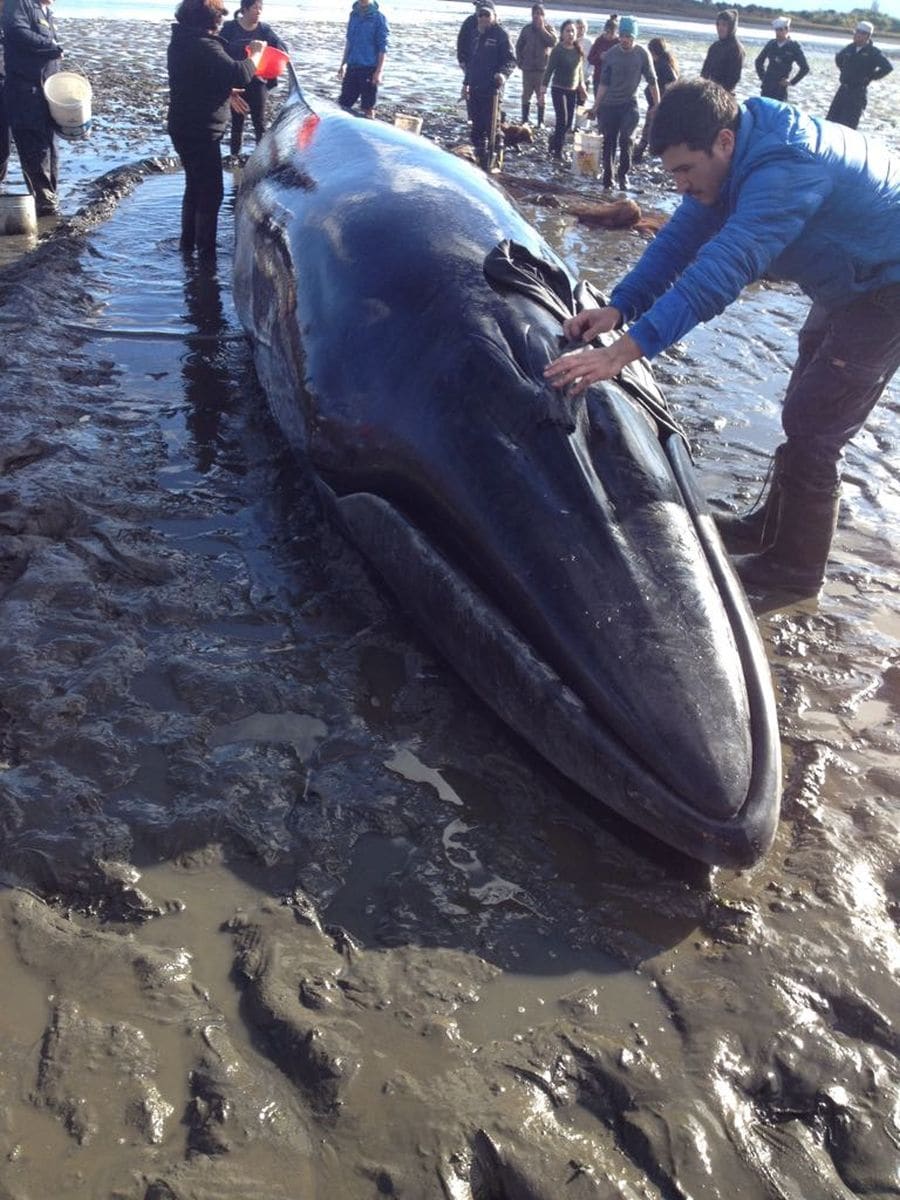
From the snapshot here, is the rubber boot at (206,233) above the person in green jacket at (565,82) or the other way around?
the other way around

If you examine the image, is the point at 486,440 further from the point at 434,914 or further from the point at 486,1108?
the point at 486,1108

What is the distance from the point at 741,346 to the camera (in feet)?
32.0

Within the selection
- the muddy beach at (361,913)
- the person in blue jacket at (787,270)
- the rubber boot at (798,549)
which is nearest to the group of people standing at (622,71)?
the person in blue jacket at (787,270)

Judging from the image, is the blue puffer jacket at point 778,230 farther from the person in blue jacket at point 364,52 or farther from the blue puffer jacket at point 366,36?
the blue puffer jacket at point 366,36

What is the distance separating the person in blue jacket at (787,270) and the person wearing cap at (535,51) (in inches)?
801

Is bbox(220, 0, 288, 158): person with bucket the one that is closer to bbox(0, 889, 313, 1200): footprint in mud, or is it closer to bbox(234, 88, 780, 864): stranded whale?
bbox(234, 88, 780, 864): stranded whale

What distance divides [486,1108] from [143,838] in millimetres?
1594

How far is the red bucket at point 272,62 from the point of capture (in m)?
13.3

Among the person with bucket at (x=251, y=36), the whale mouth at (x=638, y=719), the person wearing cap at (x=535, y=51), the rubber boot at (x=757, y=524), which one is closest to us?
the whale mouth at (x=638, y=719)

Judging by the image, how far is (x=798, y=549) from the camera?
18.9 feet

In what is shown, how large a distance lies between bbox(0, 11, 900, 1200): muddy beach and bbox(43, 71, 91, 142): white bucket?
768 centimetres

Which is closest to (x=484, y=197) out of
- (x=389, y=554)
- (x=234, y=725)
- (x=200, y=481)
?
(x=200, y=481)

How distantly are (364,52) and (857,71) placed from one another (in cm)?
903

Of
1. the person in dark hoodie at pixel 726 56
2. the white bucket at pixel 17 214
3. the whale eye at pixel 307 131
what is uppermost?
the person in dark hoodie at pixel 726 56
